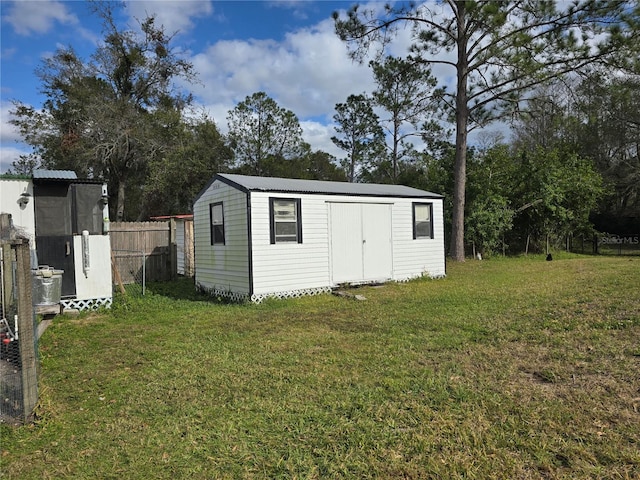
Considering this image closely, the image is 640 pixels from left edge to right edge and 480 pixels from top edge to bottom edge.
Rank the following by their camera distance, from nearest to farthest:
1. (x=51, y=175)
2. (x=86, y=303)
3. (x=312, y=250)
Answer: (x=51, y=175), (x=86, y=303), (x=312, y=250)

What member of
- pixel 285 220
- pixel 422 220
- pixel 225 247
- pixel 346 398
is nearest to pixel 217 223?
pixel 225 247

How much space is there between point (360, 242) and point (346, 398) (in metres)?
6.47

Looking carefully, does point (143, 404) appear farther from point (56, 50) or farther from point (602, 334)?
point (56, 50)

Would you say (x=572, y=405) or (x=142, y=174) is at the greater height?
(x=142, y=174)

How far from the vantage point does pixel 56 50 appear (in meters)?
20.0

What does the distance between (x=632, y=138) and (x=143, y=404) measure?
106 ft

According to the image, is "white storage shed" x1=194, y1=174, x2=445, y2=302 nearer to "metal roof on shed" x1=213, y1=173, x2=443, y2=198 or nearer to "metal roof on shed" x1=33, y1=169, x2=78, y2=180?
"metal roof on shed" x1=213, y1=173, x2=443, y2=198

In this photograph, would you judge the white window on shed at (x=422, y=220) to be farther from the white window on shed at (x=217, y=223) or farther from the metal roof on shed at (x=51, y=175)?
the metal roof on shed at (x=51, y=175)

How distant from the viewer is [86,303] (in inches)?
298

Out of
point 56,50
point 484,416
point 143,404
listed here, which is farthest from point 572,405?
point 56,50

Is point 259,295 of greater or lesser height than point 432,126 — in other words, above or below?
below

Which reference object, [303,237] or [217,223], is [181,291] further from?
[303,237]

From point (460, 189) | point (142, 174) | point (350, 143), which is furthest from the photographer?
point (350, 143)

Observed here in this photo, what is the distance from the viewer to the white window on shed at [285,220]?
8.55 metres
